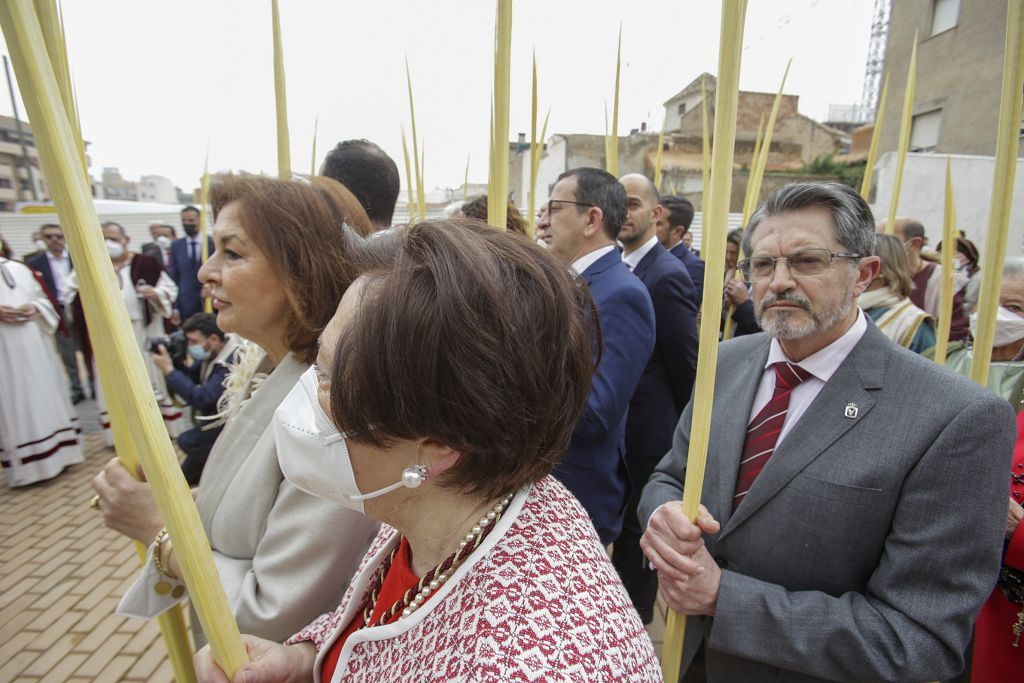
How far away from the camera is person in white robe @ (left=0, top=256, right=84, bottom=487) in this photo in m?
4.74

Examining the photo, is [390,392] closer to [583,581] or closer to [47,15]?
[583,581]

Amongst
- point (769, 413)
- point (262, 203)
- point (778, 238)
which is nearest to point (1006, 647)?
point (769, 413)

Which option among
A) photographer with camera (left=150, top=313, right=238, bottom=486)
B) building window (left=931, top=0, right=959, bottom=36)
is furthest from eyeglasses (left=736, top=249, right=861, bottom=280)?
building window (left=931, top=0, right=959, bottom=36)

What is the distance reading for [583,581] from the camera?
831mm

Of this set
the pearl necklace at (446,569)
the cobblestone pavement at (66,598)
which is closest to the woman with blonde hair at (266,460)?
the pearl necklace at (446,569)

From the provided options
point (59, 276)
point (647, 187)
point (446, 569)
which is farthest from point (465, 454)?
point (59, 276)

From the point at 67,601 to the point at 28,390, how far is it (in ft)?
8.68

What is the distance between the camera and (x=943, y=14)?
1027 cm

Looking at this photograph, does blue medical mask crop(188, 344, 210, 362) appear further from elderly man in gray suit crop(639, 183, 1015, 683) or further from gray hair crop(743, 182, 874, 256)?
gray hair crop(743, 182, 874, 256)

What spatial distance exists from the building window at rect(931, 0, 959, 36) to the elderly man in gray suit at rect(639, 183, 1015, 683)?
1184 cm

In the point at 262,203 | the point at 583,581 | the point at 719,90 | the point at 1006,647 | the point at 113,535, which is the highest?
the point at 719,90

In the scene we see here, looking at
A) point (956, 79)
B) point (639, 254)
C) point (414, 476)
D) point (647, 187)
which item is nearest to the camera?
point (414, 476)

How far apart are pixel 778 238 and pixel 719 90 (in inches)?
36.7

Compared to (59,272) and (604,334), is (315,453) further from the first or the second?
(59,272)
